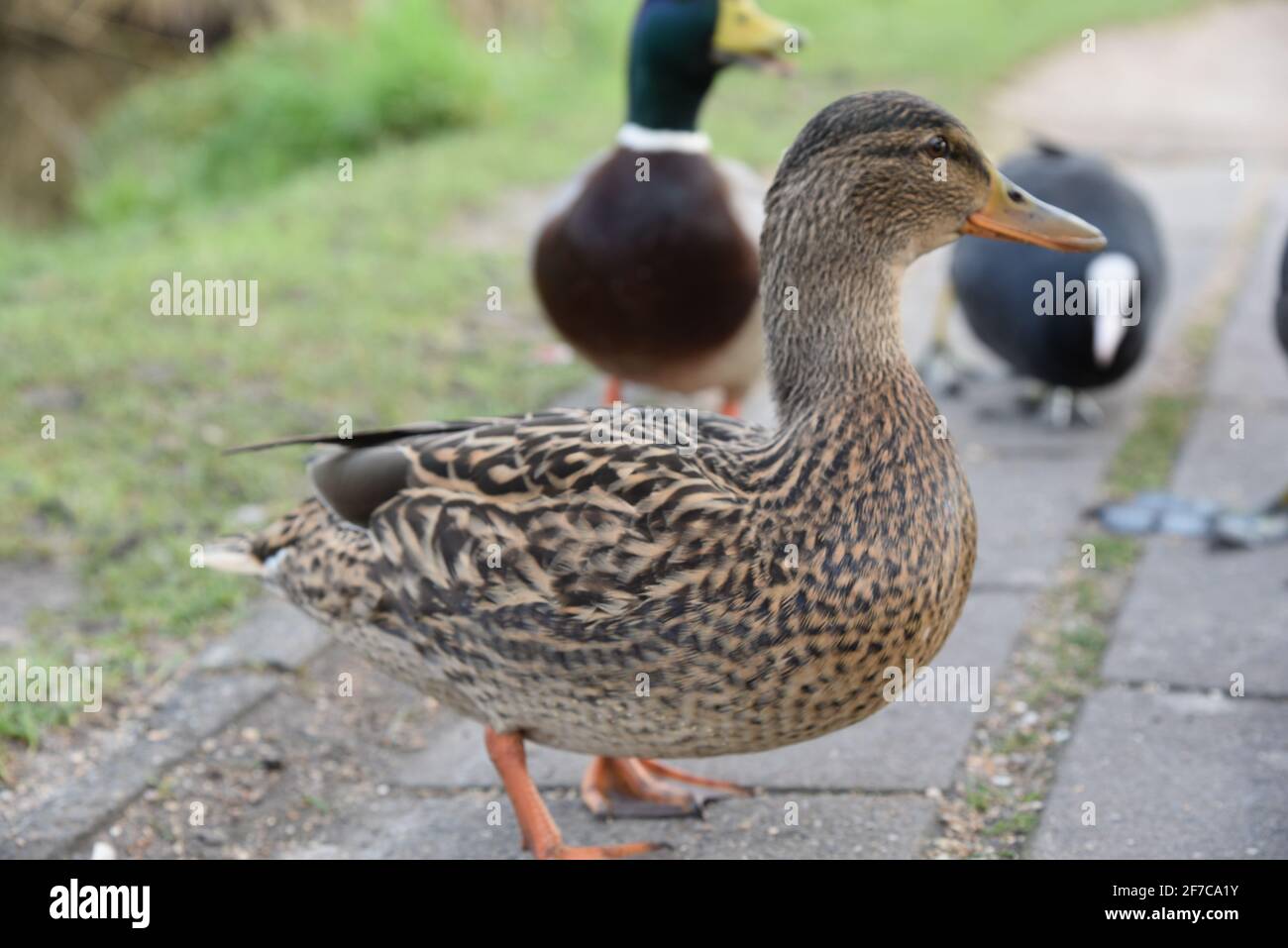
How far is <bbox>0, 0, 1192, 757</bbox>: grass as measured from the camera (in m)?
4.07

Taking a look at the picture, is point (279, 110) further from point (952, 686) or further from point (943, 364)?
point (952, 686)

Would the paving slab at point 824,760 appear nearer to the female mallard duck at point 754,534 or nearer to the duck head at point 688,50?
the female mallard duck at point 754,534

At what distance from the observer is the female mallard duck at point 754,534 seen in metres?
2.39

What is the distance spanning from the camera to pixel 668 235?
419 centimetres

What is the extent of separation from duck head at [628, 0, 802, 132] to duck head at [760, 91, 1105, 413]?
75.1 inches

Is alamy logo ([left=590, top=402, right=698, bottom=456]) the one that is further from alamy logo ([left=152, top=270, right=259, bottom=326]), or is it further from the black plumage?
alamy logo ([left=152, top=270, right=259, bottom=326])

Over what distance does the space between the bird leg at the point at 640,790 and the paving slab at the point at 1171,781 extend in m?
0.63

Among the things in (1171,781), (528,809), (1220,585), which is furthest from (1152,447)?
(528,809)

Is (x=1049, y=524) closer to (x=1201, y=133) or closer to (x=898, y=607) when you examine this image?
(x=898, y=607)

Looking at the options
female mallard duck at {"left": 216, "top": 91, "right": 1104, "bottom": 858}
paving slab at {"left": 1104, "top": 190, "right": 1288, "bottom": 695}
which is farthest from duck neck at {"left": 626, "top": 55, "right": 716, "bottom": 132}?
female mallard duck at {"left": 216, "top": 91, "right": 1104, "bottom": 858}

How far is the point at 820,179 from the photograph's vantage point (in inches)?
98.4

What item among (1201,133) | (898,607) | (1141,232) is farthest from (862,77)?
(898,607)

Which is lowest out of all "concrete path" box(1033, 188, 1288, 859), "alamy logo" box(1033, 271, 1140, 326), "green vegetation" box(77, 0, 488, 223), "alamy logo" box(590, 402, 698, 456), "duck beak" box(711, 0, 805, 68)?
"concrete path" box(1033, 188, 1288, 859)

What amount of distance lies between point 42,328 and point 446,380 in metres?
1.49
